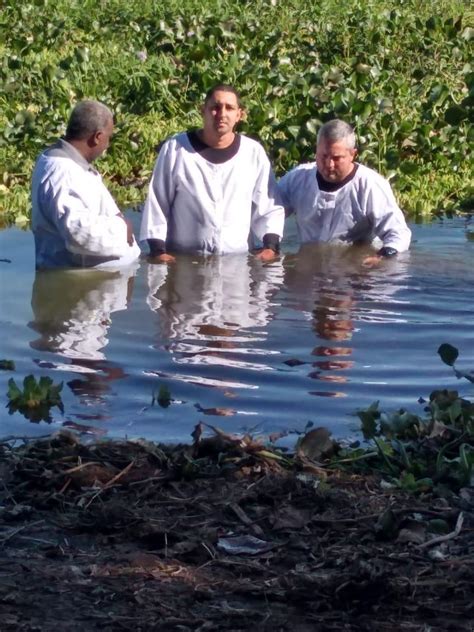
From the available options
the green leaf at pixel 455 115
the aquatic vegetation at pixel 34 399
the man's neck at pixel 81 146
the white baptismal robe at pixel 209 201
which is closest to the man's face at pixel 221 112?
the white baptismal robe at pixel 209 201

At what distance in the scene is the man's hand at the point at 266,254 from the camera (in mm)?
9469

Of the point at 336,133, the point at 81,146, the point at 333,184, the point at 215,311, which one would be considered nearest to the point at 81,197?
Answer: the point at 81,146

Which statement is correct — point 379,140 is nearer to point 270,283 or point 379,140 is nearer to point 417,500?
point 270,283

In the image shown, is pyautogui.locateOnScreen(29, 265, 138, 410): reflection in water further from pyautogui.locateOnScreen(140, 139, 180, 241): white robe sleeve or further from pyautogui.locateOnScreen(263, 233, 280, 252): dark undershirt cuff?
pyautogui.locateOnScreen(263, 233, 280, 252): dark undershirt cuff

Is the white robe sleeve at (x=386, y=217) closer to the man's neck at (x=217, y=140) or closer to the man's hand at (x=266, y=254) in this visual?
the man's hand at (x=266, y=254)

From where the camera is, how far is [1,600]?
11.7 ft

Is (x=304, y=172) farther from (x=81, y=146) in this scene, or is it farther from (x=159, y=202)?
(x=81, y=146)

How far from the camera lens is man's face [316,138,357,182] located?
30.2 ft

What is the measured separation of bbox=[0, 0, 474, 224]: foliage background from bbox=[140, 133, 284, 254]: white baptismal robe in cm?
241

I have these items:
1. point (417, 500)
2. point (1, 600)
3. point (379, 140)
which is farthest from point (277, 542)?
point (379, 140)

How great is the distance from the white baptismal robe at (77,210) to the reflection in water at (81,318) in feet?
1.19

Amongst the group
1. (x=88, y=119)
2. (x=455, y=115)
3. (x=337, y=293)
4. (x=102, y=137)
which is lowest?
(x=337, y=293)

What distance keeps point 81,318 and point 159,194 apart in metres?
1.45

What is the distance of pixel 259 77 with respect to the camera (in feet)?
46.3
